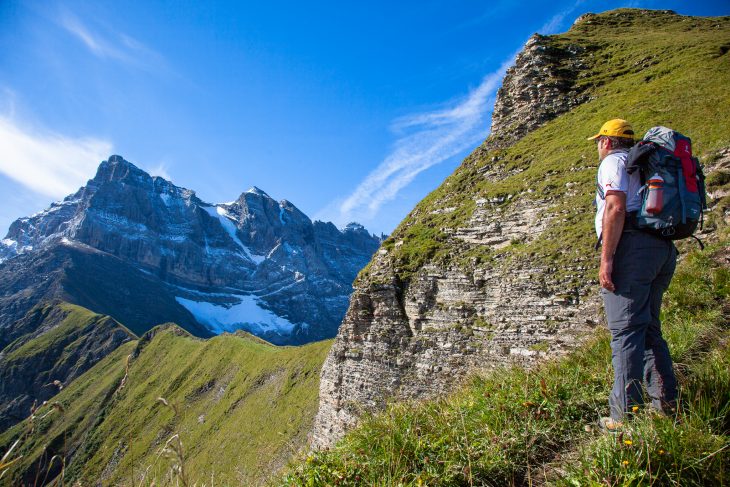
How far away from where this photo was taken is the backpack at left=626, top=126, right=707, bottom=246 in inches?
155

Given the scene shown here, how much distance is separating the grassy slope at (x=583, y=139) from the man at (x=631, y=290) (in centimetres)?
1213

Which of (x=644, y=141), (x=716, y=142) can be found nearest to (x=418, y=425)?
(x=644, y=141)

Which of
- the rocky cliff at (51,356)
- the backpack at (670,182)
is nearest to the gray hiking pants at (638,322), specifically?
the backpack at (670,182)

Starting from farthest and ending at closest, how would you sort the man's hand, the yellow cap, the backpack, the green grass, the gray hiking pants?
1. the yellow cap
2. the man's hand
3. the backpack
4. the gray hiking pants
5. the green grass

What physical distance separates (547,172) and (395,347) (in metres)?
12.8

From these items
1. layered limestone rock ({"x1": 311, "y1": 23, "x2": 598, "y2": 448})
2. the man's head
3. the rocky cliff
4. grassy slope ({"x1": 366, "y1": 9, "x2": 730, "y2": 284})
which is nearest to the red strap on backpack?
the man's head

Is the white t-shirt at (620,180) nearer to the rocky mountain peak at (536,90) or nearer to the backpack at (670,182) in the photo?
the backpack at (670,182)

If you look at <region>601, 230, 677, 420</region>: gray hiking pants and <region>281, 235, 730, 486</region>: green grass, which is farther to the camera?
<region>601, 230, 677, 420</region>: gray hiking pants

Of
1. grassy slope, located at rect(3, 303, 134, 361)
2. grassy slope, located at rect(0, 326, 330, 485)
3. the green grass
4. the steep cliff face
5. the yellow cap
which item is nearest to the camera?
the green grass

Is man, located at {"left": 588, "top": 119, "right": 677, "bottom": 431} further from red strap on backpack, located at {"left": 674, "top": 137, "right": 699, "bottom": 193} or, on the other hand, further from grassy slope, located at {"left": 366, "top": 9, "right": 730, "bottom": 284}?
grassy slope, located at {"left": 366, "top": 9, "right": 730, "bottom": 284}

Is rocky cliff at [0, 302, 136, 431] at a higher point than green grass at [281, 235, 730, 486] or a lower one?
higher

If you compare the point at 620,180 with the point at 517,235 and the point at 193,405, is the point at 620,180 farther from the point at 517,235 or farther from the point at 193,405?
the point at 193,405

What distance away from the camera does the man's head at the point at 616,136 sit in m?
4.56

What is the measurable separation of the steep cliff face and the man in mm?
9919
